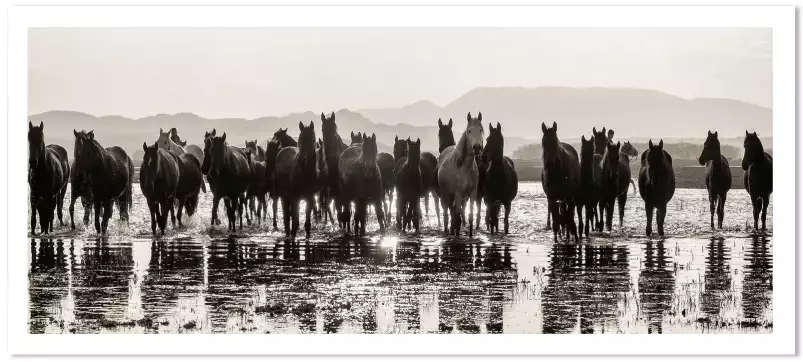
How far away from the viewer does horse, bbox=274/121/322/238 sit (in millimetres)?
9078

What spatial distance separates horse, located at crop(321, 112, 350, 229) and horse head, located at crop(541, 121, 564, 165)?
175cm

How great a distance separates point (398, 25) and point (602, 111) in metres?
1.83

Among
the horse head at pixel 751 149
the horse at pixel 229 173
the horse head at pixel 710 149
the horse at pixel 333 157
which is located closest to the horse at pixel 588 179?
the horse head at pixel 710 149

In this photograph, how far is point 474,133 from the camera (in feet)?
28.4

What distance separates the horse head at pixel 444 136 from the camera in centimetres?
842

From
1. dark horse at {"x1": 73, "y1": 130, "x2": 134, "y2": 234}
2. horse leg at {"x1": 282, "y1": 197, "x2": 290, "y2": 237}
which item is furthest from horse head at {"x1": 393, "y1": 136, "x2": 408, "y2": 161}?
dark horse at {"x1": 73, "y1": 130, "x2": 134, "y2": 234}

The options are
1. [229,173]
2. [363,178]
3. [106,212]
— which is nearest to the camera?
[106,212]

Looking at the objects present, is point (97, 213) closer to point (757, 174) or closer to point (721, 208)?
point (721, 208)

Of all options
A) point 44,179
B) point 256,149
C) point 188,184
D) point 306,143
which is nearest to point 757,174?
point 306,143

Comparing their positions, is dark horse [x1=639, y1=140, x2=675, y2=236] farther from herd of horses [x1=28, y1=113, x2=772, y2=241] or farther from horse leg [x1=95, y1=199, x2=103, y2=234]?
horse leg [x1=95, y1=199, x2=103, y2=234]

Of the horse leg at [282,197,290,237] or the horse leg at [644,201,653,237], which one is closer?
the horse leg at [644,201,653,237]
